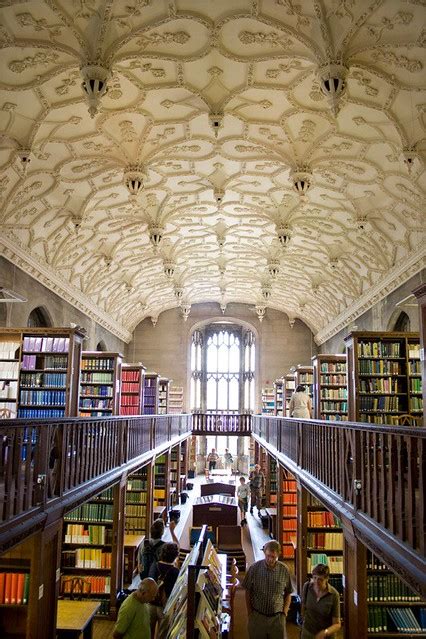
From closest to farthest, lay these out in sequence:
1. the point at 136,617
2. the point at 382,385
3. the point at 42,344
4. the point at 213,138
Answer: the point at 136,617 → the point at 382,385 → the point at 42,344 → the point at 213,138

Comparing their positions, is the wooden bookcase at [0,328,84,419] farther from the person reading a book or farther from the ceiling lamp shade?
the person reading a book

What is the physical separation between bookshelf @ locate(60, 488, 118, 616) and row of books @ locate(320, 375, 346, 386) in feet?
21.4

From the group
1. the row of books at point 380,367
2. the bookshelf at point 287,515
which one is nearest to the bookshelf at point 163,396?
the bookshelf at point 287,515

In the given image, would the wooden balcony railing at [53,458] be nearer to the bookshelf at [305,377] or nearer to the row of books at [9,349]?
the row of books at [9,349]

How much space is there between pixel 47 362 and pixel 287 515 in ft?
19.8

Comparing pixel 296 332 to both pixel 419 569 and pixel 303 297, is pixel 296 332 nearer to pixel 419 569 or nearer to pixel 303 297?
pixel 303 297

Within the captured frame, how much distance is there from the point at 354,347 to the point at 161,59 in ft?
18.2

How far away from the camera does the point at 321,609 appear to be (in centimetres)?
518

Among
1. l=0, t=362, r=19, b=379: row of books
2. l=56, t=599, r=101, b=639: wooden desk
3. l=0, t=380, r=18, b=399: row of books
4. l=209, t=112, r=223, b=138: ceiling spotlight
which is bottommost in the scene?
l=56, t=599, r=101, b=639: wooden desk

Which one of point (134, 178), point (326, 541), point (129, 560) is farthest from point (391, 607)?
point (134, 178)

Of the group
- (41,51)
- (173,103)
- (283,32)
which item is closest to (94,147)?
(173,103)

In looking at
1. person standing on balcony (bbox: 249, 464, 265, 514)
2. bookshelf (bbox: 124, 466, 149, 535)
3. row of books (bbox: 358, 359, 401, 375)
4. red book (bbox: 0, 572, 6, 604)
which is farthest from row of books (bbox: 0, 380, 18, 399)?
person standing on balcony (bbox: 249, 464, 265, 514)

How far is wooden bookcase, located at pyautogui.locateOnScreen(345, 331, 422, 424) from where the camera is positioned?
400 inches

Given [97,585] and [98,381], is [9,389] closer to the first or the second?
[98,381]
